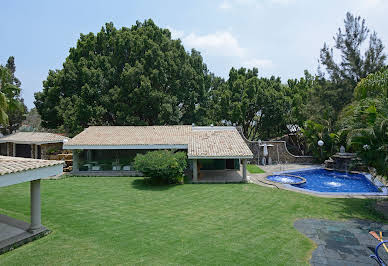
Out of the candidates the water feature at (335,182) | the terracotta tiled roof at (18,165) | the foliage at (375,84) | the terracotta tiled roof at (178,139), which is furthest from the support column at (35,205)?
the water feature at (335,182)

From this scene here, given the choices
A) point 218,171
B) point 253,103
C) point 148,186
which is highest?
point 253,103

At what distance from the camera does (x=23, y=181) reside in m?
7.48

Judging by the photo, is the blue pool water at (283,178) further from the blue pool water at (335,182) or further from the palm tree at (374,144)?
the palm tree at (374,144)

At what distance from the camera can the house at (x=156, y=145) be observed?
731 inches

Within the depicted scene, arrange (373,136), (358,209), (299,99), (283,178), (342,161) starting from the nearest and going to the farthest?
(373,136) < (358,209) < (283,178) < (342,161) < (299,99)

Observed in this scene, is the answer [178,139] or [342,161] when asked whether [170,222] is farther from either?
[342,161]

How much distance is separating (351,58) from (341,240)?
73.3 feet

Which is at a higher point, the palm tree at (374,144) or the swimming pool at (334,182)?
the palm tree at (374,144)

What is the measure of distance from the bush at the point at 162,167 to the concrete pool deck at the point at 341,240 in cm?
858

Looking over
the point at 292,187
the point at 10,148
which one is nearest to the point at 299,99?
the point at 292,187

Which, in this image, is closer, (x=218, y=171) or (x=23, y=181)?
(x=23, y=181)

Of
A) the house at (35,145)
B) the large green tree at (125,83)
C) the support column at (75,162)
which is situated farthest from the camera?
the large green tree at (125,83)

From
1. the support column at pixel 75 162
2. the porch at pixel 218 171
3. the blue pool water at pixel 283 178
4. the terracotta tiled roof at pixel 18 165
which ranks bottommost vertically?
the blue pool water at pixel 283 178

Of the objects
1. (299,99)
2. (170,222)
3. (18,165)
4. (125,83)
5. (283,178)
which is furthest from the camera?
(299,99)
